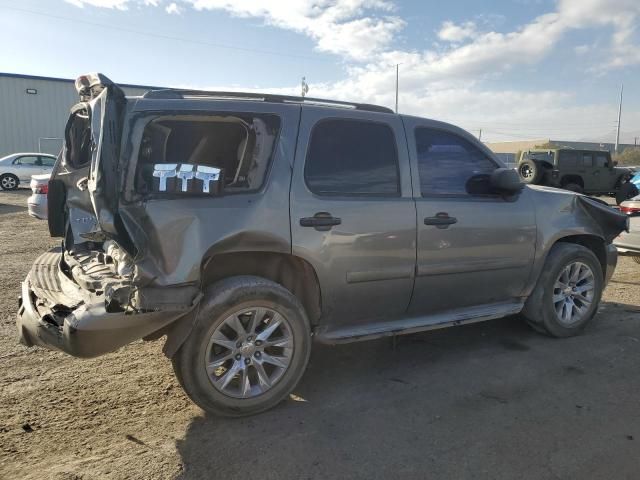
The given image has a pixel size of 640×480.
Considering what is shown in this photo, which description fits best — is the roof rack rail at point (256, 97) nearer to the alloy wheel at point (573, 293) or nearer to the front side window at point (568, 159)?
the alloy wheel at point (573, 293)

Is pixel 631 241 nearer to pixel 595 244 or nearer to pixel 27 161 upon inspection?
pixel 595 244

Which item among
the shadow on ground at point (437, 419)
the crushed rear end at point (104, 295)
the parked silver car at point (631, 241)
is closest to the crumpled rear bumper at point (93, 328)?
the crushed rear end at point (104, 295)

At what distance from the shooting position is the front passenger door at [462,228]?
12.5ft

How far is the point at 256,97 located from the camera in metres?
3.47

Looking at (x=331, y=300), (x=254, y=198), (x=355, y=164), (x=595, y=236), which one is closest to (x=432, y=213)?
(x=355, y=164)

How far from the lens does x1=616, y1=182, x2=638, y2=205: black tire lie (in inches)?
656

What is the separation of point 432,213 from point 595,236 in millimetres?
2028

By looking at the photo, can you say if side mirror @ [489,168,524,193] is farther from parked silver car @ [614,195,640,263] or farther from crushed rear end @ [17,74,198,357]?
parked silver car @ [614,195,640,263]

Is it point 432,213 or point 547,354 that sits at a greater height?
point 432,213

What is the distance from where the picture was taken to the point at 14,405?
327cm

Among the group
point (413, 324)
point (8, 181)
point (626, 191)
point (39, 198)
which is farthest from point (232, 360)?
point (8, 181)

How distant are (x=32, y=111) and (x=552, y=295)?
31047 millimetres

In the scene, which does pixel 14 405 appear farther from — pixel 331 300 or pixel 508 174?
pixel 508 174

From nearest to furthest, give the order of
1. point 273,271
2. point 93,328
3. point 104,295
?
point 93,328 < point 104,295 < point 273,271
